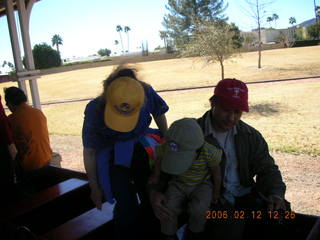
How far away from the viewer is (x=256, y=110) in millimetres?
11883

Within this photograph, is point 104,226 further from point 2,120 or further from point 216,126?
point 2,120

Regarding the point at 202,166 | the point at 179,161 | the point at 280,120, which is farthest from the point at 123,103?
the point at 280,120

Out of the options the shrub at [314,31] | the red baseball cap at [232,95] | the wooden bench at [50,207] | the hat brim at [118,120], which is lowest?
the wooden bench at [50,207]

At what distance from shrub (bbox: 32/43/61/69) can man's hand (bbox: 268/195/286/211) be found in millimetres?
47581

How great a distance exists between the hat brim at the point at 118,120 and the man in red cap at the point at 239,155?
45 centimetres

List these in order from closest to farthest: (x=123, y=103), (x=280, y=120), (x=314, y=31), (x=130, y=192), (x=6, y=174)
Result: (x=123, y=103) → (x=130, y=192) → (x=6, y=174) → (x=280, y=120) → (x=314, y=31)

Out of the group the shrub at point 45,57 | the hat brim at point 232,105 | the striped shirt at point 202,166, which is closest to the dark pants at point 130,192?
the striped shirt at point 202,166

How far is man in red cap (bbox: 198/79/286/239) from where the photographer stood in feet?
6.06

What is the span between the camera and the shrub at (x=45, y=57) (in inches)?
1818

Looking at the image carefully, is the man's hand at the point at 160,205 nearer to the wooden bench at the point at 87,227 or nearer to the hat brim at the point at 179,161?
the hat brim at the point at 179,161

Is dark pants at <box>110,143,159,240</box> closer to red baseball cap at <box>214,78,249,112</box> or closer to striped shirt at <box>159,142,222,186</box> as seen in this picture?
striped shirt at <box>159,142,222,186</box>

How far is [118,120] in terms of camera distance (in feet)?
6.20

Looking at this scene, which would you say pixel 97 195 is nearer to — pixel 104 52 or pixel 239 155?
pixel 239 155

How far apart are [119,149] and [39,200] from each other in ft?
3.53
